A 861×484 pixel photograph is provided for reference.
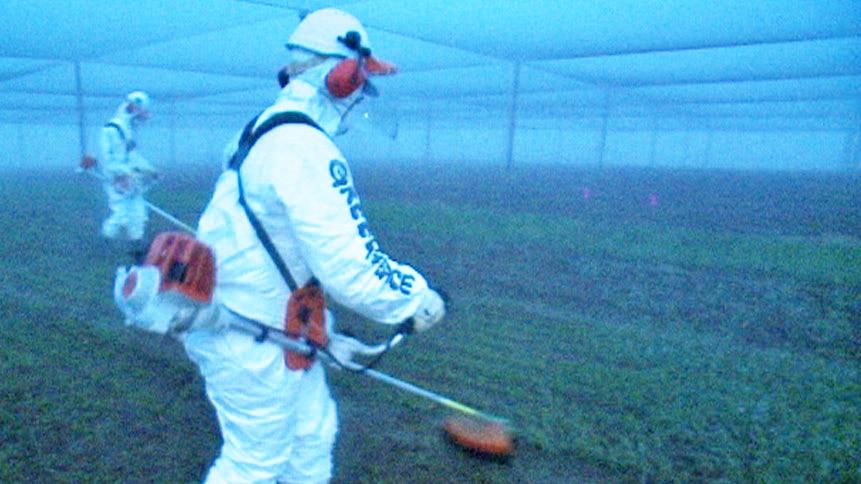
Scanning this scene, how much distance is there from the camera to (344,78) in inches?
79.1

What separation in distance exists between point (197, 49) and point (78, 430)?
9.95 m

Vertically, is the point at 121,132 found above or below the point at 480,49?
below

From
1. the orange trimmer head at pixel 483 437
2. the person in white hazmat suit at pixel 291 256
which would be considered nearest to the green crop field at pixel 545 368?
the orange trimmer head at pixel 483 437

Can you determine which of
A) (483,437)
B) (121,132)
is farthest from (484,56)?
(483,437)

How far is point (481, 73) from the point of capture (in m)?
15.6

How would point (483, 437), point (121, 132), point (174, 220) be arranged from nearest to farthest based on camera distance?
point (483, 437) < point (174, 220) < point (121, 132)

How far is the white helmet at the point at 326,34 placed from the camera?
2.05 metres

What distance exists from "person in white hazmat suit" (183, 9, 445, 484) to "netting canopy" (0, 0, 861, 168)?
0.57 m

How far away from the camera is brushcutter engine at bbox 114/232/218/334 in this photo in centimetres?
178

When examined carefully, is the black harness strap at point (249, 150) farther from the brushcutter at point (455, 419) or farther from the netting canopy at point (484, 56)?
the netting canopy at point (484, 56)

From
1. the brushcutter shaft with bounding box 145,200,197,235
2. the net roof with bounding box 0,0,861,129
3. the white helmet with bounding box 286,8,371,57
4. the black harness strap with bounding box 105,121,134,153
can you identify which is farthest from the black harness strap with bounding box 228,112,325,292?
the black harness strap with bounding box 105,121,134,153

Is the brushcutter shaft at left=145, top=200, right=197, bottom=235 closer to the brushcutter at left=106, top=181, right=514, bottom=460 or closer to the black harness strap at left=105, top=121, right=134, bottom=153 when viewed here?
the black harness strap at left=105, top=121, right=134, bottom=153

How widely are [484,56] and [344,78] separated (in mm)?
11743

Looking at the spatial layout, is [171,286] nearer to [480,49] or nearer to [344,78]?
[344,78]
